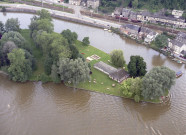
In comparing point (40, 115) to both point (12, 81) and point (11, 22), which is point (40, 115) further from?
point (11, 22)

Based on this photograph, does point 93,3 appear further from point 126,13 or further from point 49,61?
point 49,61

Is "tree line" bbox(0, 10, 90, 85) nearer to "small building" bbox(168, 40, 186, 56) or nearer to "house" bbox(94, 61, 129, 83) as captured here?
"house" bbox(94, 61, 129, 83)

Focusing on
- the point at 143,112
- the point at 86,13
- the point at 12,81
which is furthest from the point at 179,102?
the point at 86,13

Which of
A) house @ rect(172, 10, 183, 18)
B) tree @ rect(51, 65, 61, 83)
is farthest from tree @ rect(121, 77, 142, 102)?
house @ rect(172, 10, 183, 18)

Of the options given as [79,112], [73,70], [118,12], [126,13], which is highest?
[118,12]

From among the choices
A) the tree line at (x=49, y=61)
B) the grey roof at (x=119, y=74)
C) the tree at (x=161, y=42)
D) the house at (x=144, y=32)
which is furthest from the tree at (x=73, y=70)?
the house at (x=144, y=32)

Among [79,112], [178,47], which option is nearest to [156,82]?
[79,112]
